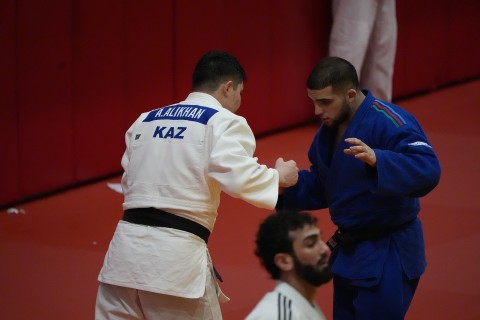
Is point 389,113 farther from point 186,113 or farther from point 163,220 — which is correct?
point 163,220

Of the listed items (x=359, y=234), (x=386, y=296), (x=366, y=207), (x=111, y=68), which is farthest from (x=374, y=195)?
(x=111, y=68)

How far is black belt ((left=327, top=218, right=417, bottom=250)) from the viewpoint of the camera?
4157 millimetres

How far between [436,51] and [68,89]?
4.64 metres

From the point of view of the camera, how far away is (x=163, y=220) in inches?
156

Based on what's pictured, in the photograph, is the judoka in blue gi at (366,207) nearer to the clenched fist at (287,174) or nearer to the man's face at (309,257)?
the clenched fist at (287,174)

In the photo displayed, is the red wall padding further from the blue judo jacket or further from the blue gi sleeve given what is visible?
the blue gi sleeve

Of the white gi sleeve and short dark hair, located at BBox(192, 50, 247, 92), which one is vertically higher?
short dark hair, located at BBox(192, 50, 247, 92)

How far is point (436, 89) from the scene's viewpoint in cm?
1065

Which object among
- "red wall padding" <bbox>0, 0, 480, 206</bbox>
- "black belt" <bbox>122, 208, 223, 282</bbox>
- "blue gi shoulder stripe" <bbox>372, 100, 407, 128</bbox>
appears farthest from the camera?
"red wall padding" <bbox>0, 0, 480, 206</bbox>

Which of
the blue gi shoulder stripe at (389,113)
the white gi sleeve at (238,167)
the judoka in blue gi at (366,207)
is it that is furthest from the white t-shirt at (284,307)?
the blue gi shoulder stripe at (389,113)

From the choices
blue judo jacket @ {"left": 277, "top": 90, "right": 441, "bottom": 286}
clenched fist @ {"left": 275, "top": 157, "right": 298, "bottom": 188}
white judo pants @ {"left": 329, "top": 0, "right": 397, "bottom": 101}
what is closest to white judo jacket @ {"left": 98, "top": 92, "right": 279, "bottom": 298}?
clenched fist @ {"left": 275, "top": 157, "right": 298, "bottom": 188}

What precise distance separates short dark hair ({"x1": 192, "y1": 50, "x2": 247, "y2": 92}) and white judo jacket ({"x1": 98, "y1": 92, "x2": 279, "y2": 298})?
165mm

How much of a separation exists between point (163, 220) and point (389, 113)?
105cm

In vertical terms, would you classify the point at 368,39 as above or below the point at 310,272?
below
